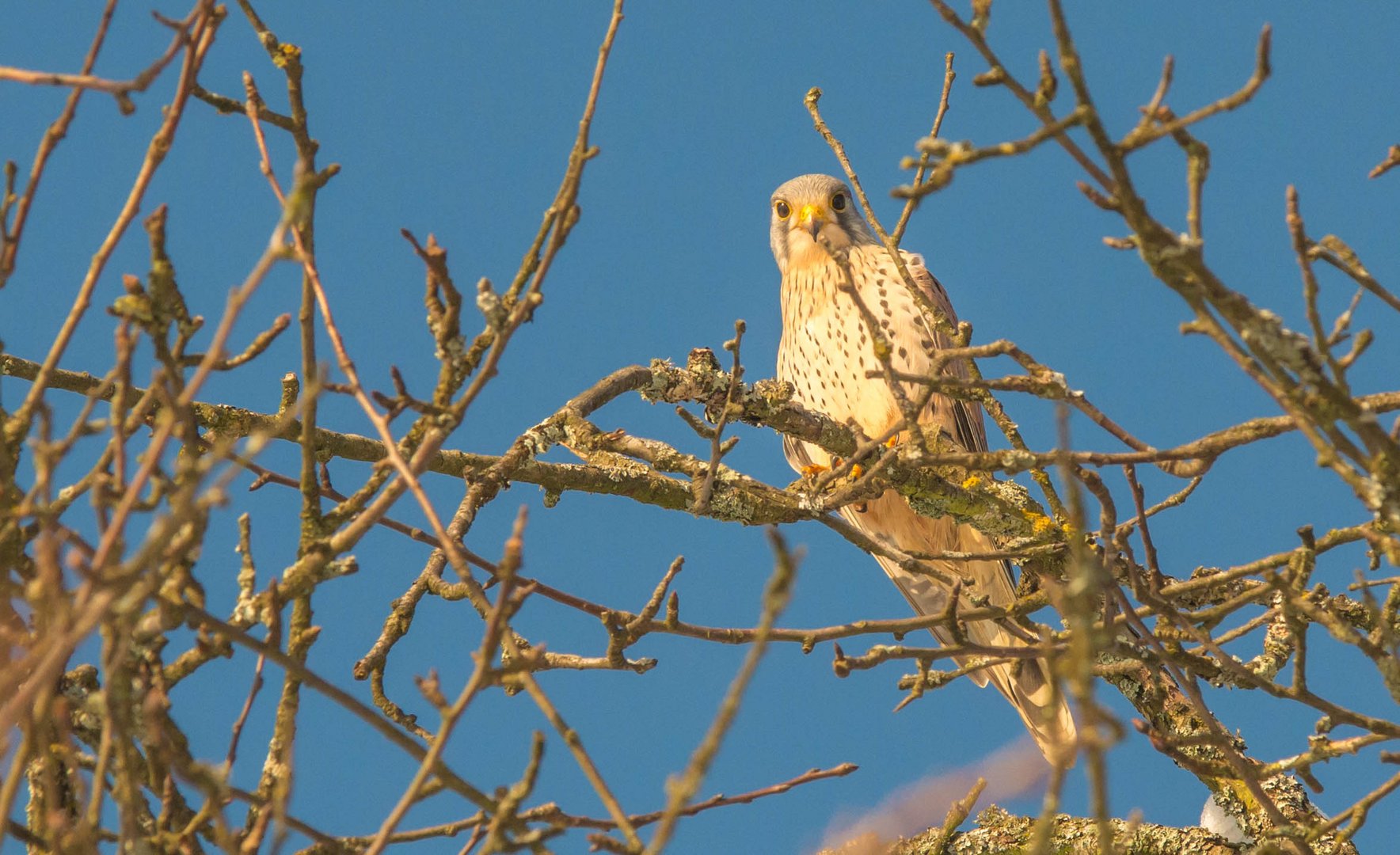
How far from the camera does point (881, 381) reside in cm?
470

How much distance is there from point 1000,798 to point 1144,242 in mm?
944

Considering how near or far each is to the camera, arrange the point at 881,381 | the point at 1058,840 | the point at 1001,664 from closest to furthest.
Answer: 1. the point at 1058,840
2. the point at 1001,664
3. the point at 881,381

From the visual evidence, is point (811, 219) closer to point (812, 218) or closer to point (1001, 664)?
point (812, 218)

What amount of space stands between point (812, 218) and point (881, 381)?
0.96 meters

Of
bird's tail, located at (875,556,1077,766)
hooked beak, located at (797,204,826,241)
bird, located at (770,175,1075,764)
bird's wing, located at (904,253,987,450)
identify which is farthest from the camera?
hooked beak, located at (797,204,826,241)

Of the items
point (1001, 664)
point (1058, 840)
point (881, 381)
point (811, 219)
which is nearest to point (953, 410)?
point (881, 381)

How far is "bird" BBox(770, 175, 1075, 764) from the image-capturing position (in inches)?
182

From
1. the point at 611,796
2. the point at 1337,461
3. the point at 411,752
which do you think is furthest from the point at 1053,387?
the point at 411,752

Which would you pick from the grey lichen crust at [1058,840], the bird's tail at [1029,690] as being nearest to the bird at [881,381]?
the bird's tail at [1029,690]

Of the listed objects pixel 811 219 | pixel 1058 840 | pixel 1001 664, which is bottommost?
pixel 1058 840

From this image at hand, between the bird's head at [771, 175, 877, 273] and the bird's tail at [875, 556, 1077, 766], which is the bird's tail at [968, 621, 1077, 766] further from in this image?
the bird's head at [771, 175, 877, 273]

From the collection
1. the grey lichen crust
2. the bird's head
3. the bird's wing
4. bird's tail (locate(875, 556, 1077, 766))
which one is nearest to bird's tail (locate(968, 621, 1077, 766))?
bird's tail (locate(875, 556, 1077, 766))

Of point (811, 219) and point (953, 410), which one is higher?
point (811, 219)

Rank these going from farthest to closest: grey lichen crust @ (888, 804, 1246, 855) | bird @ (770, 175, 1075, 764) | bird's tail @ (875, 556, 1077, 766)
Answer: bird @ (770, 175, 1075, 764) < bird's tail @ (875, 556, 1077, 766) < grey lichen crust @ (888, 804, 1246, 855)
